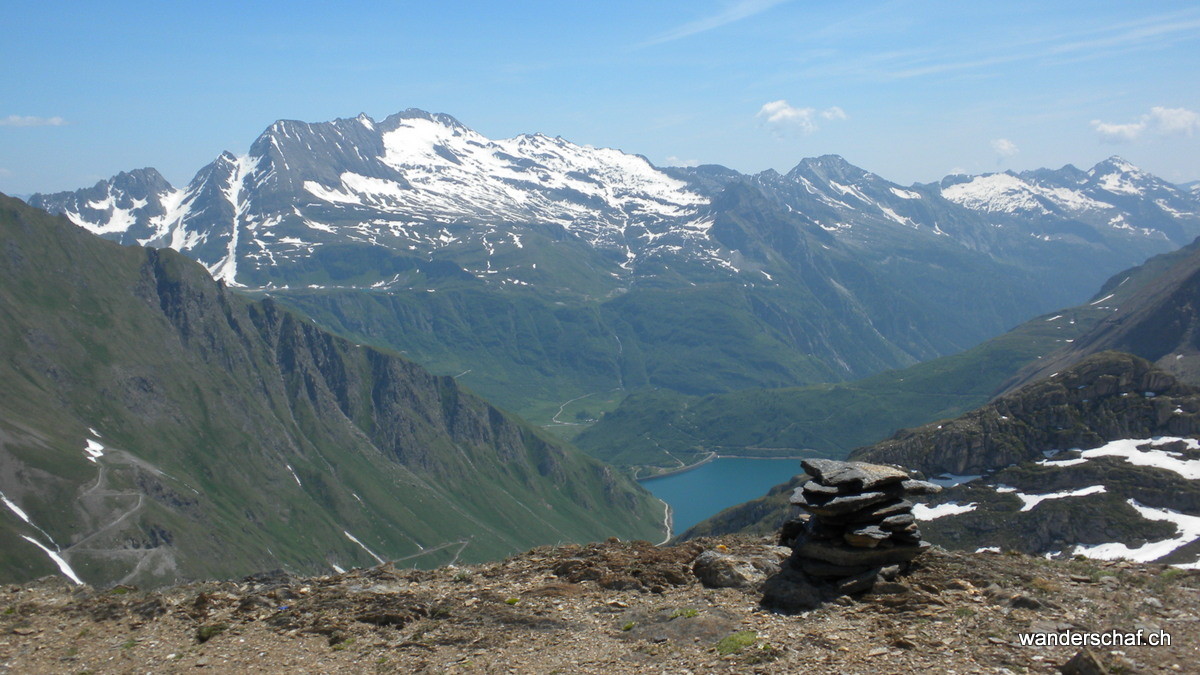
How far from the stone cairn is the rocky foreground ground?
63 cm

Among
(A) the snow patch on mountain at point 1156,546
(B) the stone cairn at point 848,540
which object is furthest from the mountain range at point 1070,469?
(B) the stone cairn at point 848,540

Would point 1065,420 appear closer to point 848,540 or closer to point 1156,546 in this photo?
point 1156,546

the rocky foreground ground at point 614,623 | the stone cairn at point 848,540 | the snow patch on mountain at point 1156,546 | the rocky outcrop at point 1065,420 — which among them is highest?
the stone cairn at point 848,540

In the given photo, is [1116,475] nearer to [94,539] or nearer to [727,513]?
[727,513]

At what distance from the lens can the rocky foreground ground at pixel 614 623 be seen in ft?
63.4

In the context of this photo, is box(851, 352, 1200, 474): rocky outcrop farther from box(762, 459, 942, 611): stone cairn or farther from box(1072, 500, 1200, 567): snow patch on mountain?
box(762, 459, 942, 611): stone cairn

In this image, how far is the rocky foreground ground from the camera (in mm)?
19328

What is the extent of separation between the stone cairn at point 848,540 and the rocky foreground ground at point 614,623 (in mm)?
628

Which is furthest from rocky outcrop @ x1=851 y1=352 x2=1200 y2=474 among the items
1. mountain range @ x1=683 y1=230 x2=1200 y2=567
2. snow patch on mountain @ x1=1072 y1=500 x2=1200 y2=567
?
snow patch on mountain @ x1=1072 y1=500 x2=1200 y2=567

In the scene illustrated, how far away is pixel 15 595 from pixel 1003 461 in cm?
12782

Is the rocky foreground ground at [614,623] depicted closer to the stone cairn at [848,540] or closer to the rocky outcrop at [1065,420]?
the stone cairn at [848,540]

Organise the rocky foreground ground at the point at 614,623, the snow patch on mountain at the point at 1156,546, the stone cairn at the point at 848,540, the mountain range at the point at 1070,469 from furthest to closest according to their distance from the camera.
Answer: the mountain range at the point at 1070,469 → the snow patch on mountain at the point at 1156,546 → the stone cairn at the point at 848,540 → the rocky foreground ground at the point at 614,623

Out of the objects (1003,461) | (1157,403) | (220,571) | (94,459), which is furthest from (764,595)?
(94,459)

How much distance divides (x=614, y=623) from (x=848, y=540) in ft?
22.7
